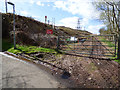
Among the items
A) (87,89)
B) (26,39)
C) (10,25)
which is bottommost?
(87,89)

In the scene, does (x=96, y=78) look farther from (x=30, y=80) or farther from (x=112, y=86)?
(x=30, y=80)

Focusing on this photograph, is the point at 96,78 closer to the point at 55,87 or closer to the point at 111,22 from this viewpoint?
the point at 55,87

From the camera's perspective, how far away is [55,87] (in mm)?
2859

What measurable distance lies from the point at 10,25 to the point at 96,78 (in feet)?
54.9

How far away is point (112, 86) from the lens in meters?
2.82

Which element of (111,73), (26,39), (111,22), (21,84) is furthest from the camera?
(111,22)

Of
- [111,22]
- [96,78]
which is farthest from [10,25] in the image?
[111,22]

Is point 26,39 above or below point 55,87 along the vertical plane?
above

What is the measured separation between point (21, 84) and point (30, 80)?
359mm

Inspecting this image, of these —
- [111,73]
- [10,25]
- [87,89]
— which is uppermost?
[10,25]

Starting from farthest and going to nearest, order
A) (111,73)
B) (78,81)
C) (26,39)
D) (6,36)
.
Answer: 1. (6,36)
2. (26,39)
3. (111,73)
4. (78,81)

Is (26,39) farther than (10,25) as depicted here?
No

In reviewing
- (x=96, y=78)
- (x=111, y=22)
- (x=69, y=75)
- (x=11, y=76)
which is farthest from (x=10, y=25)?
(x=111, y=22)

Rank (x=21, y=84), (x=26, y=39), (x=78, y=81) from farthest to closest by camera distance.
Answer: (x=26, y=39)
(x=78, y=81)
(x=21, y=84)
